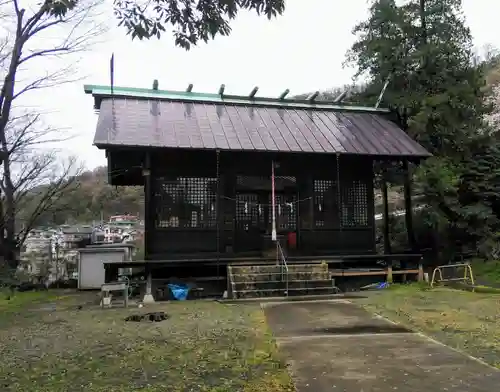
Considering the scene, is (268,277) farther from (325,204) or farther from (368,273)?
(325,204)

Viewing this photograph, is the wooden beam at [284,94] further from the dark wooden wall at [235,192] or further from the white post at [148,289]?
the white post at [148,289]

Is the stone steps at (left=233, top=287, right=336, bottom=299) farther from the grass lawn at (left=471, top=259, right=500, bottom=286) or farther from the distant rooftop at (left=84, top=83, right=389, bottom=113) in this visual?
the distant rooftop at (left=84, top=83, right=389, bottom=113)

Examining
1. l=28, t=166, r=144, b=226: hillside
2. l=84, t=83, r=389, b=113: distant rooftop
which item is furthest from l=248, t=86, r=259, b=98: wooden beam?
l=28, t=166, r=144, b=226: hillside

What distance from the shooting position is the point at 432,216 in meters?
14.7

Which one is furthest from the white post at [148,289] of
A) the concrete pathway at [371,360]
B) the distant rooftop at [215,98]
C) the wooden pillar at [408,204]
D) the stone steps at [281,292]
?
the wooden pillar at [408,204]

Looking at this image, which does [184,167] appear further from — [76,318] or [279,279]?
[76,318]

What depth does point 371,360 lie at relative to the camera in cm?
515

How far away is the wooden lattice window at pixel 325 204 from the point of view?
14.6 meters

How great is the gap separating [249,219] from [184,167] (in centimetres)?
262

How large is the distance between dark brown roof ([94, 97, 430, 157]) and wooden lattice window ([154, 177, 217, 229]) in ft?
4.83

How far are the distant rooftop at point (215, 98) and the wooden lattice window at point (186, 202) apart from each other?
11.2 feet

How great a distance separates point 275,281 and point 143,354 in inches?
250

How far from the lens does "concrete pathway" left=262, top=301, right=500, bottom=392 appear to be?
4320mm

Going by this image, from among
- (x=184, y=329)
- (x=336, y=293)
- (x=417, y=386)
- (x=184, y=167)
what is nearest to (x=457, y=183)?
(x=336, y=293)
